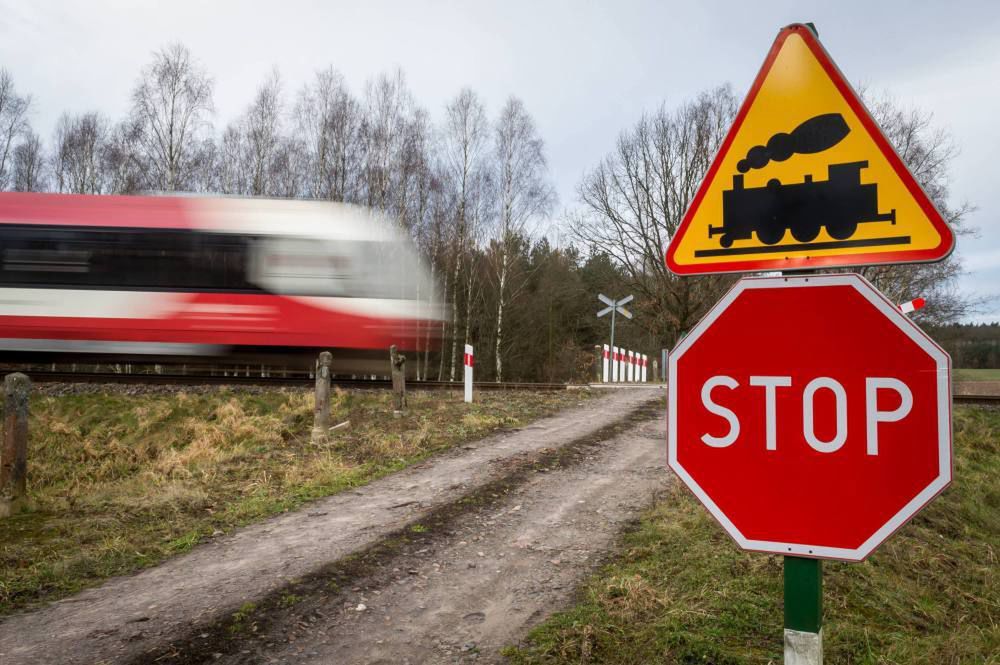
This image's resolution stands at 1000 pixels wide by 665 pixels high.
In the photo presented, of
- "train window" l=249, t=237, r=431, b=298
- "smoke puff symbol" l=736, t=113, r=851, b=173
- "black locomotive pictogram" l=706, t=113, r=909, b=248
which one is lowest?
"black locomotive pictogram" l=706, t=113, r=909, b=248

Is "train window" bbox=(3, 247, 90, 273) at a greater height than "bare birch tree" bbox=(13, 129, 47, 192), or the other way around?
"bare birch tree" bbox=(13, 129, 47, 192)

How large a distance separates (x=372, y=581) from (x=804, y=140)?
3119 millimetres

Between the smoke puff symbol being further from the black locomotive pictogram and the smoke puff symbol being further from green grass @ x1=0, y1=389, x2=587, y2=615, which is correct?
green grass @ x1=0, y1=389, x2=587, y2=615

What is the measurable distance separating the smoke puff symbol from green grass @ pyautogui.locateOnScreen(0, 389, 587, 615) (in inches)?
162

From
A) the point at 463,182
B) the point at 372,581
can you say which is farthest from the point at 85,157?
the point at 372,581

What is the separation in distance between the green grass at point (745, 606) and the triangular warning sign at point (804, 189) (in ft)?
5.88

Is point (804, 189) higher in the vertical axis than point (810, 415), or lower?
higher

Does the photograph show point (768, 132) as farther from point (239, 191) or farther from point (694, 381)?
point (239, 191)

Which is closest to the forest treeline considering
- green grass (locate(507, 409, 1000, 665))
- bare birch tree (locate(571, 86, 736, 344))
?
bare birch tree (locate(571, 86, 736, 344))

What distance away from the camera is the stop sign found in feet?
4.62

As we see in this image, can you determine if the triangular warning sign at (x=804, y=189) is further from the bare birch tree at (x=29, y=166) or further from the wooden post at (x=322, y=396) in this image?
the bare birch tree at (x=29, y=166)

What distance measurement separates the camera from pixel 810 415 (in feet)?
5.01

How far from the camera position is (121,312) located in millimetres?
10484

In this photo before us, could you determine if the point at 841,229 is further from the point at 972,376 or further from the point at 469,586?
the point at 972,376
